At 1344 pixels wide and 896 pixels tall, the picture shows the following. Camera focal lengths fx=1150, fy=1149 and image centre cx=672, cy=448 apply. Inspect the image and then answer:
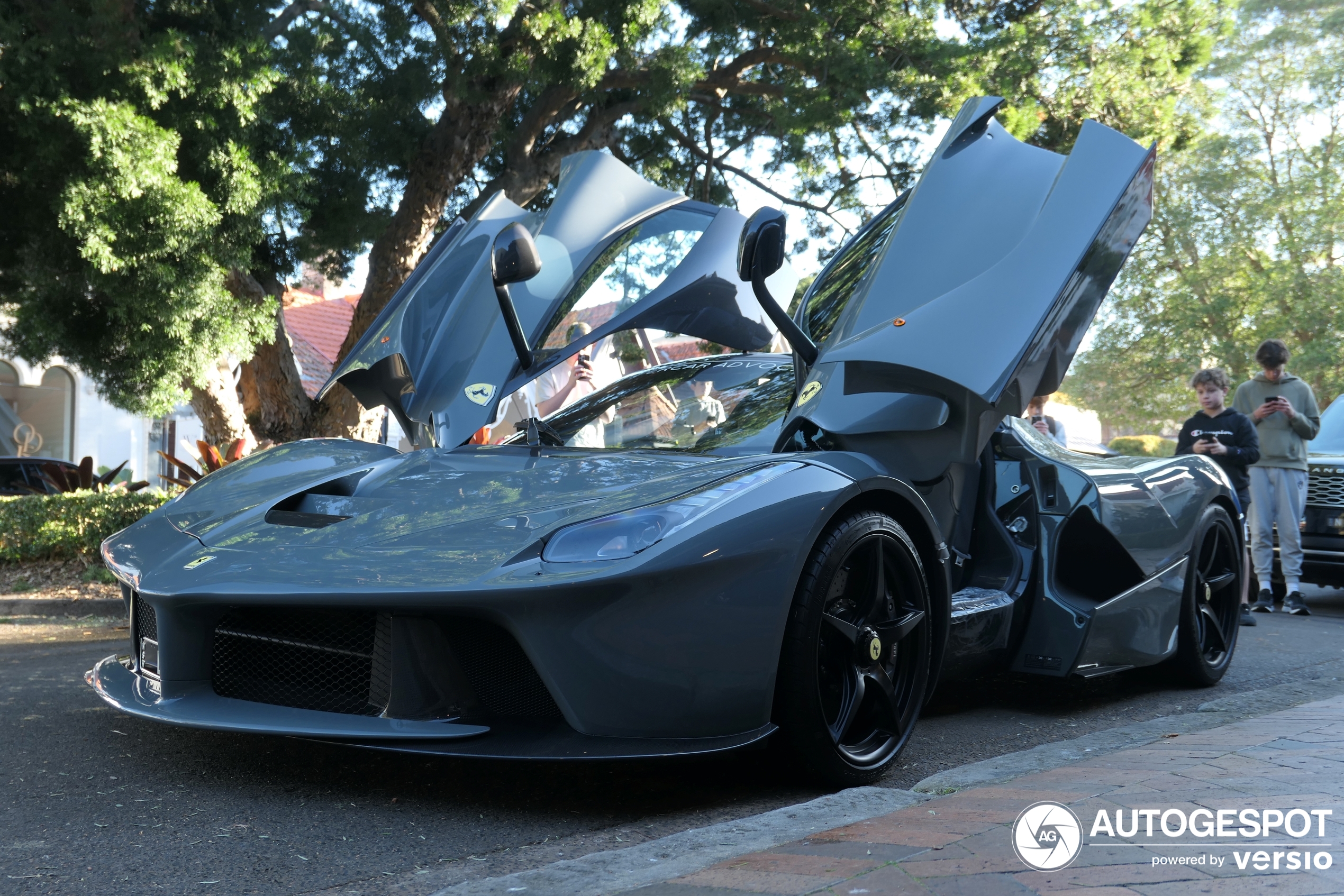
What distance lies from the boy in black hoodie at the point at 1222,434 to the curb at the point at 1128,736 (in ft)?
8.21

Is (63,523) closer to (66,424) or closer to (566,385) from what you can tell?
(566,385)

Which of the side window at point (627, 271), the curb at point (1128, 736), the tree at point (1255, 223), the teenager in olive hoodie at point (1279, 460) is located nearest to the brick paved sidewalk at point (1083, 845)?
the curb at point (1128, 736)

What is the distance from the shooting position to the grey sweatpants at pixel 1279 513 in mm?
7980

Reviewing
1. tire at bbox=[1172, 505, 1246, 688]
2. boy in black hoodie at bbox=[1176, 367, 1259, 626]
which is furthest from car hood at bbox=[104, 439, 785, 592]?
boy in black hoodie at bbox=[1176, 367, 1259, 626]

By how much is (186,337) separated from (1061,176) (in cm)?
631

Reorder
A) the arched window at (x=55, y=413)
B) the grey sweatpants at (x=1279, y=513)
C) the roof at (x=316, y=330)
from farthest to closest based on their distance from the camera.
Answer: the arched window at (x=55, y=413) < the roof at (x=316, y=330) < the grey sweatpants at (x=1279, y=513)

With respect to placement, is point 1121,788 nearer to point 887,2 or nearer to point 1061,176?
point 1061,176

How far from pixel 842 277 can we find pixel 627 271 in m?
0.89

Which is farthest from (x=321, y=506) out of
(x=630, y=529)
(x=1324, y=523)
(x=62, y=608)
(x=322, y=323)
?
(x=322, y=323)

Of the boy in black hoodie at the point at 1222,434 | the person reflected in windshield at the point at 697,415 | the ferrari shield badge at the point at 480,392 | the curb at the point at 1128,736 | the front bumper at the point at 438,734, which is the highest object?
the ferrari shield badge at the point at 480,392

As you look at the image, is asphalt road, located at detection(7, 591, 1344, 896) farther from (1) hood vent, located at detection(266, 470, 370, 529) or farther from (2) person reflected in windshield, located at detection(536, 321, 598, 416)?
(2) person reflected in windshield, located at detection(536, 321, 598, 416)

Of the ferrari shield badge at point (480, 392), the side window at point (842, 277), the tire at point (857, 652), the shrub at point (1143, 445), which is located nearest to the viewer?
the tire at point (857, 652)

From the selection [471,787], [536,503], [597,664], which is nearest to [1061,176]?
[536,503]

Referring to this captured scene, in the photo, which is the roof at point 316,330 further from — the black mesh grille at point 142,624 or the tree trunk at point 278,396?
the black mesh grille at point 142,624
